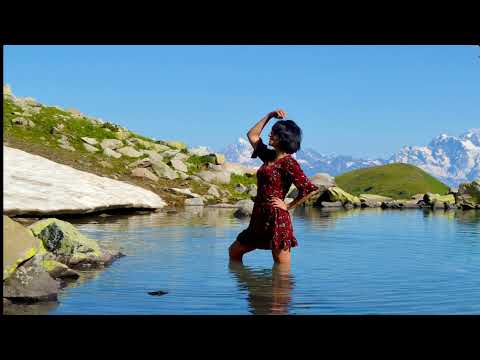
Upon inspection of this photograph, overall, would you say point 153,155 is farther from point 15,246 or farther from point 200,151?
point 15,246

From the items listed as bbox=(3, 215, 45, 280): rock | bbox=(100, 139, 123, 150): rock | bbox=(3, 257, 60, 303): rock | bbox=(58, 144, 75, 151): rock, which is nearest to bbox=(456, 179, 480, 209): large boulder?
bbox=(100, 139, 123, 150): rock

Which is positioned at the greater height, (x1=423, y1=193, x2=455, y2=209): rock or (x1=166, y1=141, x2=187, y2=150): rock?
(x1=166, y1=141, x2=187, y2=150): rock

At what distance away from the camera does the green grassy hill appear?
111 m

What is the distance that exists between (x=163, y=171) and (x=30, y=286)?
31514 mm

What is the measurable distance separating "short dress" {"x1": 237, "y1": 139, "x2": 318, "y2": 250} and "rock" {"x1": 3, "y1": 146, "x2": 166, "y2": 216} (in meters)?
11.0

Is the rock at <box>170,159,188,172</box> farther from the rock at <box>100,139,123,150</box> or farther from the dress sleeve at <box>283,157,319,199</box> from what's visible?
the dress sleeve at <box>283,157,319,199</box>

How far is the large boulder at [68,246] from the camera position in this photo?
38.2 ft

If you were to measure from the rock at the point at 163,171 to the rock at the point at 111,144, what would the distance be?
433 cm

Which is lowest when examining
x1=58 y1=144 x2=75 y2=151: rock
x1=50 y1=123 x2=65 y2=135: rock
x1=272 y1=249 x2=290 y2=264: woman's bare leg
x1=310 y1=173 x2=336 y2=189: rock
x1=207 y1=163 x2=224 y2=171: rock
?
x1=272 y1=249 x2=290 y2=264: woman's bare leg
